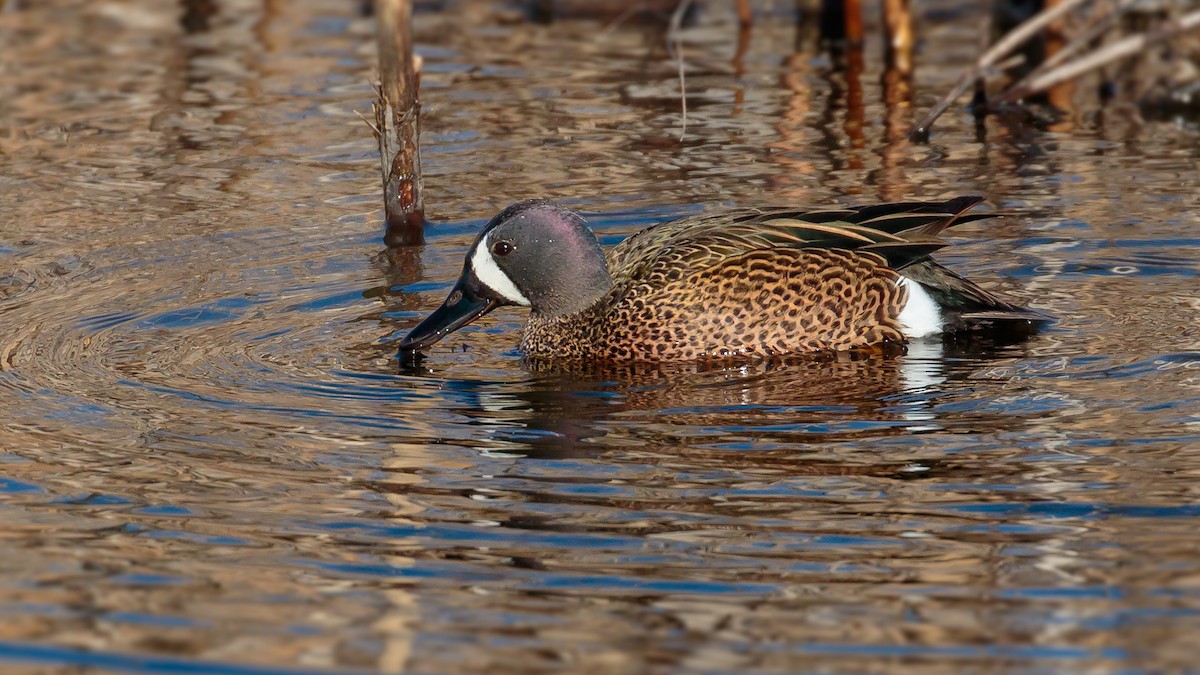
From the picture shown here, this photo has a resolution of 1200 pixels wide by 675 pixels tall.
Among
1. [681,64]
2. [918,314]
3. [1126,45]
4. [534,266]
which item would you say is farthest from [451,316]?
[1126,45]

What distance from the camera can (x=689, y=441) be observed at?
5.65 meters

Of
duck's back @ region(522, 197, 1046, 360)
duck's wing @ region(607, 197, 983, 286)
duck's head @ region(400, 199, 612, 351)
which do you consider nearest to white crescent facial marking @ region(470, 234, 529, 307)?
duck's head @ region(400, 199, 612, 351)

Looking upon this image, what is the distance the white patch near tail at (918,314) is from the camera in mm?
6945

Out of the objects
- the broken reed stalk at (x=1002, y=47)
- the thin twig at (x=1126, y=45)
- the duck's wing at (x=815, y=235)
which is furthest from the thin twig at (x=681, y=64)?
the thin twig at (x=1126, y=45)

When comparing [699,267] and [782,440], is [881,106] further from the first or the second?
[782,440]

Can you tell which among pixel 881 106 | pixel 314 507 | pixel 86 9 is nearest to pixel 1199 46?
pixel 881 106

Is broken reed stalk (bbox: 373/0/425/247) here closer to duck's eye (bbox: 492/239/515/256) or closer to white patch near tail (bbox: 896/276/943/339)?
duck's eye (bbox: 492/239/515/256)

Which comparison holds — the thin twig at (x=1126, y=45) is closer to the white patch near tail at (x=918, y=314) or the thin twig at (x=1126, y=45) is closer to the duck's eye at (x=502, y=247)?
the white patch near tail at (x=918, y=314)

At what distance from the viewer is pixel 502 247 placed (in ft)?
22.7

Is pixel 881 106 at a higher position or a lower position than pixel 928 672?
higher

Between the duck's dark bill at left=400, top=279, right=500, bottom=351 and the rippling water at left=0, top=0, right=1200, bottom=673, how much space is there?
111 millimetres

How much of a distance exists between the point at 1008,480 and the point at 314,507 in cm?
197

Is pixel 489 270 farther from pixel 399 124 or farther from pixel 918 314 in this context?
pixel 918 314

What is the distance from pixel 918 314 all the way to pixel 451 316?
1.82m
